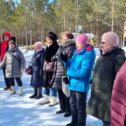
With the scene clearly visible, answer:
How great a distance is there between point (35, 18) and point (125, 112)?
37931 millimetres

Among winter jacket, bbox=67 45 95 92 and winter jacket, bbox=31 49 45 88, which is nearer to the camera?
winter jacket, bbox=67 45 95 92

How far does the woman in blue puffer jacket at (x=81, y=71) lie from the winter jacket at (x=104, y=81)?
740mm

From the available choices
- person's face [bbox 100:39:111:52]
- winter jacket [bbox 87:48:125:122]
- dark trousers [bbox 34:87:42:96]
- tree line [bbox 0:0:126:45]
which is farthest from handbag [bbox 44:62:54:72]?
tree line [bbox 0:0:126:45]

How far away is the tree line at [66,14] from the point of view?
109 ft

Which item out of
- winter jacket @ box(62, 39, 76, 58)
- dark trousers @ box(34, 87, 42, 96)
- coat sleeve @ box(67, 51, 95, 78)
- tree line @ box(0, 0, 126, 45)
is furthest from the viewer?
tree line @ box(0, 0, 126, 45)

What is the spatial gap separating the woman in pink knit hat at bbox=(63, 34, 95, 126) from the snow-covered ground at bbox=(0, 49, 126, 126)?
0.67m

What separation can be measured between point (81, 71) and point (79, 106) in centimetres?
54

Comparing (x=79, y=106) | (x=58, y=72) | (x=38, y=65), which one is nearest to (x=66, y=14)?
(x=38, y=65)

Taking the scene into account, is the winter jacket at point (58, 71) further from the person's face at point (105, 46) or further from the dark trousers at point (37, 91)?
the person's face at point (105, 46)

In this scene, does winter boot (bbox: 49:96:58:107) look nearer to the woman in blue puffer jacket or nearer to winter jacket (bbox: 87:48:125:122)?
the woman in blue puffer jacket

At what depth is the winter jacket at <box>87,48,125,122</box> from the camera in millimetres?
3373

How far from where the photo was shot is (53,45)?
591cm

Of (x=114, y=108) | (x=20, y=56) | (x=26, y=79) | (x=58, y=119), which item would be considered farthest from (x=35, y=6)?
(x=114, y=108)

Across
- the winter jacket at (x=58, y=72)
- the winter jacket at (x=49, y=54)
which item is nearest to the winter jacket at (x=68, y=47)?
the winter jacket at (x=58, y=72)
